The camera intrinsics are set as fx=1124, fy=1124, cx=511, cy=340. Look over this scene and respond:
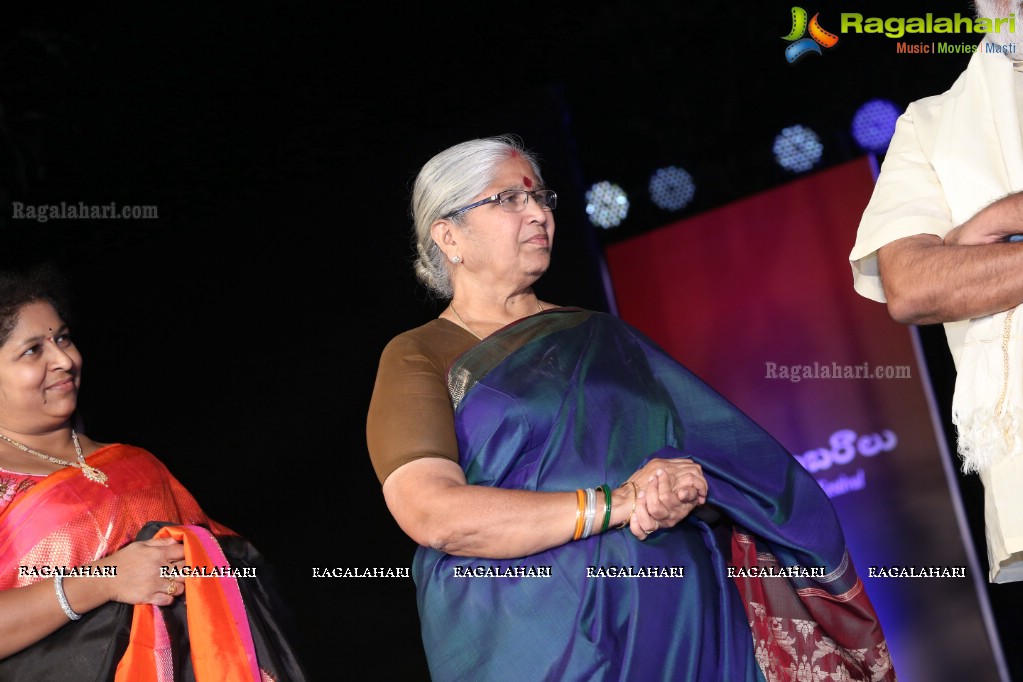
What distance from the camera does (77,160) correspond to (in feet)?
11.4

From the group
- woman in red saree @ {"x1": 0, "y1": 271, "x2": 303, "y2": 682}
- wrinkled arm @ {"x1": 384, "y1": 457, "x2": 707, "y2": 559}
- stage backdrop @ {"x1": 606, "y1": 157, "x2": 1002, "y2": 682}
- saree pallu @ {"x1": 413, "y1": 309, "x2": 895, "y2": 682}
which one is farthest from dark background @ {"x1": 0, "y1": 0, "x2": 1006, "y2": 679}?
wrinkled arm @ {"x1": 384, "y1": 457, "x2": 707, "y2": 559}

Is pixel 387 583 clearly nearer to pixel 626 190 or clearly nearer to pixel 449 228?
pixel 449 228

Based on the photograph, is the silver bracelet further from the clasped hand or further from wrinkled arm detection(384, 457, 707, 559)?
the clasped hand

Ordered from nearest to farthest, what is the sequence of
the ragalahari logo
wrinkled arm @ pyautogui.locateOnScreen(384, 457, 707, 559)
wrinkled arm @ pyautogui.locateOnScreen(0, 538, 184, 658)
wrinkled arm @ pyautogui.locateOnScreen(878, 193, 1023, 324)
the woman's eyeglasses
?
wrinkled arm @ pyautogui.locateOnScreen(878, 193, 1023, 324) → wrinkled arm @ pyautogui.locateOnScreen(384, 457, 707, 559) → wrinkled arm @ pyautogui.locateOnScreen(0, 538, 184, 658) → the woman's eyeglasses → the ragalahari logo

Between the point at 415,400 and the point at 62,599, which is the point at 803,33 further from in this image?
Result: the point at 62,599

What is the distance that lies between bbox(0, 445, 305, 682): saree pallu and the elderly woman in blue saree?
540 mm

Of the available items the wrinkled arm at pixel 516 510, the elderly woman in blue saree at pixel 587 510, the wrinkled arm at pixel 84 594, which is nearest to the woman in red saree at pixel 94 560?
the wrinkled arm at pixel 84 594

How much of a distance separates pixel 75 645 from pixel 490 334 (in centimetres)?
127

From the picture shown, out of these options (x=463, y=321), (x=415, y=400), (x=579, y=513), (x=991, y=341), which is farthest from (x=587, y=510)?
(x=991, y=341)

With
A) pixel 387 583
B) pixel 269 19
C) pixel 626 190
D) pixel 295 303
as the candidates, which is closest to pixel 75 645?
pixel 387 583

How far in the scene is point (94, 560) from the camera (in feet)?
9.16

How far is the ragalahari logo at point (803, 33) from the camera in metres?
3.66

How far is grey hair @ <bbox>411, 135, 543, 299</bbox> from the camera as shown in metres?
2.90

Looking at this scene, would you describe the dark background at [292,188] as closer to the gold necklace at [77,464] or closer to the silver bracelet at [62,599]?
the gold necklace at [77,464]
